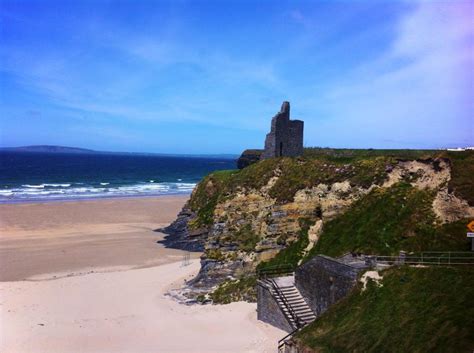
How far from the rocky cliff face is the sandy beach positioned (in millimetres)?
3446

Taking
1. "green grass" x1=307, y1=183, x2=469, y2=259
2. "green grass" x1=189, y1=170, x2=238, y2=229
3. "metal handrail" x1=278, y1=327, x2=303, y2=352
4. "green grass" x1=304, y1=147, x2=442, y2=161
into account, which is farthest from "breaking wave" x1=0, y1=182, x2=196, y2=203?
"metal handrail" x1=278, y1=327, x2=303, y2=352

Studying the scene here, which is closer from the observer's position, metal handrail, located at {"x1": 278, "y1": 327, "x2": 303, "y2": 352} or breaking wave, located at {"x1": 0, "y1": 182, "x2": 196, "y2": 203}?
metal handrail, located at {"x1": 278, "y1": 327, "x2": 303, "y2": 352}

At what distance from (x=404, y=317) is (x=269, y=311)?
302 inches

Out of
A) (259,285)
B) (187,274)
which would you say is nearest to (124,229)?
(187,274)

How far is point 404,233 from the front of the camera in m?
19.6

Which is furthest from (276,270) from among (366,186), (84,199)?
(84,199)

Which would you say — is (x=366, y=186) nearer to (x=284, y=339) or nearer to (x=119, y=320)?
(x=284, y=339)

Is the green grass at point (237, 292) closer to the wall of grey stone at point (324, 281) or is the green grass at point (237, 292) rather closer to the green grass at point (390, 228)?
the green grass at point (390, 228)

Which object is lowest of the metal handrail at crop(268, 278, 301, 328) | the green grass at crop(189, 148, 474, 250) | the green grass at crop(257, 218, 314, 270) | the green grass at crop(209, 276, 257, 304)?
the green grass at crop(209, 276, 257, 304)

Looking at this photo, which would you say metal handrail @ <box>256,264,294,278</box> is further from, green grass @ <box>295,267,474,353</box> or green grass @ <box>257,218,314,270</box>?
green grass @ <box>295,267,474,353</box>

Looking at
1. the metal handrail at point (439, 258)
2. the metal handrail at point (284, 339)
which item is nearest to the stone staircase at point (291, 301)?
the metal handrail at point (284, 339)

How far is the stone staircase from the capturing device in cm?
1855

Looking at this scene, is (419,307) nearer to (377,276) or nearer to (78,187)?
(377,276)

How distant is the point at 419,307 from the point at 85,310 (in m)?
17.2
